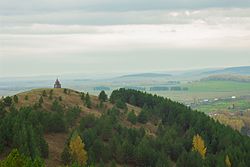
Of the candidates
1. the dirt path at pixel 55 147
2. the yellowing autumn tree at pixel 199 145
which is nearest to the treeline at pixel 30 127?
the dirt path at pixel 55 147

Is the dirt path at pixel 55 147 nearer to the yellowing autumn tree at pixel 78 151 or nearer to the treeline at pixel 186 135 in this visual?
the yellowing autumn tree at pixel 78 151

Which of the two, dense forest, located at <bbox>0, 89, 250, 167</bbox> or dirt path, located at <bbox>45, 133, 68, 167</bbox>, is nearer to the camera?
dirt path, located at <bbox>45, 133, 68, 167</bbox>

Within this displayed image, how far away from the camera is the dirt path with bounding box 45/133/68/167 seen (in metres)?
78.2

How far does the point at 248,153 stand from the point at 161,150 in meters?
20.2

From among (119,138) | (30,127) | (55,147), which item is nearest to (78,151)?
(55,147)

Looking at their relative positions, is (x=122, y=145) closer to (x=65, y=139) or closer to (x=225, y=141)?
(x=65, y=139)

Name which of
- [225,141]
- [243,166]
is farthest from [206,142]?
[243,166]

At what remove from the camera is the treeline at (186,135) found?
94.4 meters

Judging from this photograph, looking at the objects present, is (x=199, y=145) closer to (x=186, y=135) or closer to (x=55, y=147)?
(x=186, y=135)

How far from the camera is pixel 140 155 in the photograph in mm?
89875

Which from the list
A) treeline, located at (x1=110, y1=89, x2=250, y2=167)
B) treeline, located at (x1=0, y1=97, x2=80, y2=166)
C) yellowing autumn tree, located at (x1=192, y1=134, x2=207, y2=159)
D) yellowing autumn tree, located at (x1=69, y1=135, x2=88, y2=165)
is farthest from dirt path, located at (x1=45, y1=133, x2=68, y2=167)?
yellowing autumn tree, located at (x1=192, y1=134, x2=207, y2=159)

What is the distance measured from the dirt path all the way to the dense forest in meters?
1.37

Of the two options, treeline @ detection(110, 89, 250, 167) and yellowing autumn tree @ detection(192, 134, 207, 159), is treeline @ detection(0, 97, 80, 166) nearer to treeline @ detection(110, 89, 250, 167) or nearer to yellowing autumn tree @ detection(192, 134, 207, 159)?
treeline @ detection(110, 89, 250, 167)

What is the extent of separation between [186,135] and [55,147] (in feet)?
145
